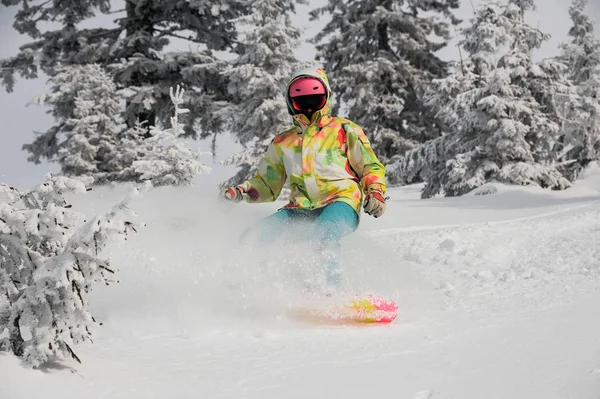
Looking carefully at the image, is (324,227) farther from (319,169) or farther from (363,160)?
(363,160)

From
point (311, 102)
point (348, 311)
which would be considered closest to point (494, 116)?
point (311, 102)

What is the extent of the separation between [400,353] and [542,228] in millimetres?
4619

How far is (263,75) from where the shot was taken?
51.0 feet

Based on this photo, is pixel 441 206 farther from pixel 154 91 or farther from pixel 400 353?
pixel 154 91

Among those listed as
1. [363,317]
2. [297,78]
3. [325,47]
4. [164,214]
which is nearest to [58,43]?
[325,47]

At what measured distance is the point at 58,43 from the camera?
60.5 feet

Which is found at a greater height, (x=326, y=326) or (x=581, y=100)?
(x=581, y=100)

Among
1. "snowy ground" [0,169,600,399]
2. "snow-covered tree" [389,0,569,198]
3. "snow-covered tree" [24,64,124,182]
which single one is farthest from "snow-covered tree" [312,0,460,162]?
"snowy ground" [0,169,600,399]

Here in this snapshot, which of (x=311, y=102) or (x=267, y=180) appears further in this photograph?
(x=267, y=180)

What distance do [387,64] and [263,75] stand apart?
8.25 m

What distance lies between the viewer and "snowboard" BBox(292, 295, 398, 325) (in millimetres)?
3328

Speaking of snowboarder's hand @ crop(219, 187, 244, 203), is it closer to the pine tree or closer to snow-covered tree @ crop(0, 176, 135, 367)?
snow-covered tree @ crop(0, 176, 135, 367)

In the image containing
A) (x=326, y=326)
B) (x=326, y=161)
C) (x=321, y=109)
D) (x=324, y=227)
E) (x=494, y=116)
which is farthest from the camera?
(x=494, y=116)

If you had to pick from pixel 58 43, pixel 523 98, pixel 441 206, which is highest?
pixel 58 43
